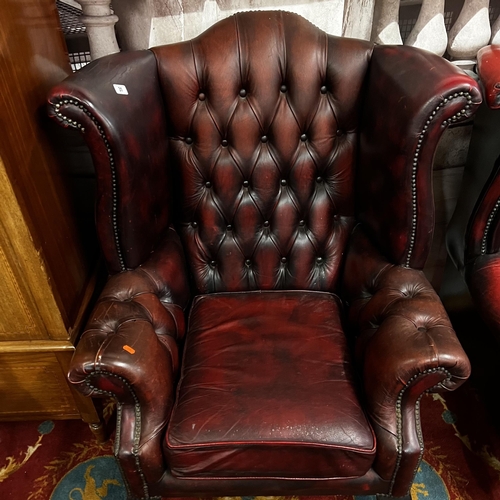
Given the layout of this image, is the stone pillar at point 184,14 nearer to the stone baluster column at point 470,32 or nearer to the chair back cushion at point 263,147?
the chair back cushion at point 263,147

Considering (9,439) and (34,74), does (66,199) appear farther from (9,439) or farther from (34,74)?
(9,439)

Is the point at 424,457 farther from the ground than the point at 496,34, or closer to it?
closer to it

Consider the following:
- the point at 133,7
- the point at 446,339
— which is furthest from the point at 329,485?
the point at 133,7

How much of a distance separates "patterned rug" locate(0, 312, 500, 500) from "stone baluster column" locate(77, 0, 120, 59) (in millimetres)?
1193

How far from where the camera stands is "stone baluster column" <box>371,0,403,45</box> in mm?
1434

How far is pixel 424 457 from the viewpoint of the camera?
1.49 meters

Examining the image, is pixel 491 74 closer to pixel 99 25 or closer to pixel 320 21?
pixel 320 21

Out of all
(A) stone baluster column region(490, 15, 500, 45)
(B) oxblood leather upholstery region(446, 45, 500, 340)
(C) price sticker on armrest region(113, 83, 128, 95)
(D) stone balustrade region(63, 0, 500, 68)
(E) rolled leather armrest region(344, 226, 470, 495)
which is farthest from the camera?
(A) stone baluster column region(490, 15, 500, 45)

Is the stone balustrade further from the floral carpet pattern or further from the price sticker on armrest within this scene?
the floral carpet pattern

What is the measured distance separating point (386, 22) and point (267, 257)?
799 mm

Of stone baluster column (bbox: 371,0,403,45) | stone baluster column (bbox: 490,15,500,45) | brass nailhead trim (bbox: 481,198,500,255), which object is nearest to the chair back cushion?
stone baluster column (bbox: 371,0,403,45)

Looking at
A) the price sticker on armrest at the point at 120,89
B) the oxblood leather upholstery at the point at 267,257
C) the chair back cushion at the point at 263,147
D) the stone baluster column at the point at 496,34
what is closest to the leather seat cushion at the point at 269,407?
the oxblood leather upholstery at the point at 267,257

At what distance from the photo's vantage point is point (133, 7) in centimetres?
140

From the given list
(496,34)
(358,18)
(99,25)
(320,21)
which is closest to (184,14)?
(99,25)
